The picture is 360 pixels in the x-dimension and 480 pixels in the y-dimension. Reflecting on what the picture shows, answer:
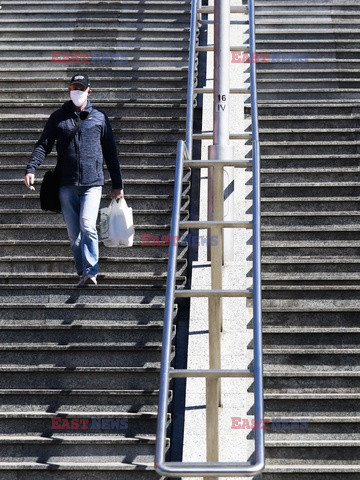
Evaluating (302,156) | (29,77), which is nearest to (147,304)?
(302,156)

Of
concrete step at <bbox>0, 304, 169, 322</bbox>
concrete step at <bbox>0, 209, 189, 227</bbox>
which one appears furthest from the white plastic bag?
concrete step at <bbox>0, 209, 189, 227</bbox>

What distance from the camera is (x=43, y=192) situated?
7.70 metres

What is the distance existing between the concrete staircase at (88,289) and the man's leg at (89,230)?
0.17 m

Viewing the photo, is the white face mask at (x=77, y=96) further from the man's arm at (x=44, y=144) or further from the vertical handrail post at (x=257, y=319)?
the vertical handrail post at (x=257, y=319)

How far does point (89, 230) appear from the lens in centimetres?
752

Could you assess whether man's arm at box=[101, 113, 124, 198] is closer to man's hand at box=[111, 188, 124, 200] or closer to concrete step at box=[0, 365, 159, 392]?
man's hand at box=[111, 188, 124, 200]

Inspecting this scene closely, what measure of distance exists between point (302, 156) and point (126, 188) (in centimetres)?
150

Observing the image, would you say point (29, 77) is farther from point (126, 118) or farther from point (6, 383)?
point (6, 383)

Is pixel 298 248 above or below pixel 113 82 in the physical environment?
below

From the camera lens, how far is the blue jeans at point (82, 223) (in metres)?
7.54

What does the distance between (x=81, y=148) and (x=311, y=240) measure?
1.91m

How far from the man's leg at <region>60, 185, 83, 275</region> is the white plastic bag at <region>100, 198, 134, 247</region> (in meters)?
0.20

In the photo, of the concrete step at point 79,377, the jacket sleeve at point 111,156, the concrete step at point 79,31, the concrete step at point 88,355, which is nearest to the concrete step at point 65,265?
the jacket sleeve at point 111,156

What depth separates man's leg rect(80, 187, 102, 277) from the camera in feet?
24.7
